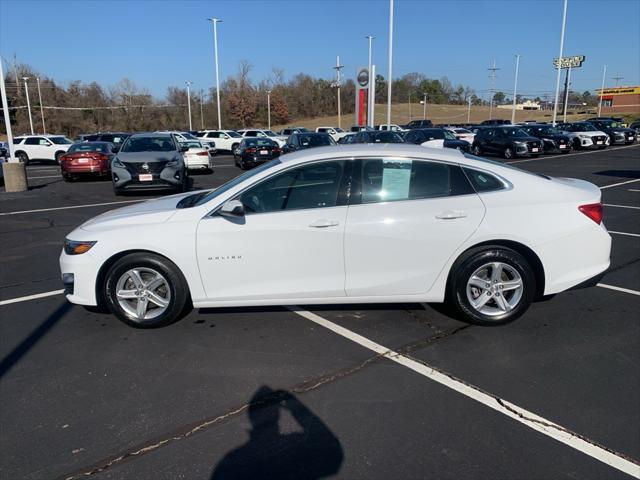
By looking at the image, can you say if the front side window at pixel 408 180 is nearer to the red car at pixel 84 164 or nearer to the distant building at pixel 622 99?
the red car at pixel 84 164

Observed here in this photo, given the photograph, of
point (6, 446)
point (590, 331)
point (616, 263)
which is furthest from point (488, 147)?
point (6, 446)

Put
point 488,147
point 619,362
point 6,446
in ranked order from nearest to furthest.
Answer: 1. point 6,446
2. point 619,362
3. point 488,147

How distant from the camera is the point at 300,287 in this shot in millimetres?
4238

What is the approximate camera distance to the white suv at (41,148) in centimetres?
2689

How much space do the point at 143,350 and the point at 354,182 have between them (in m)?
2.27

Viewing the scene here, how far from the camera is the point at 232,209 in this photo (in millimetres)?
4098

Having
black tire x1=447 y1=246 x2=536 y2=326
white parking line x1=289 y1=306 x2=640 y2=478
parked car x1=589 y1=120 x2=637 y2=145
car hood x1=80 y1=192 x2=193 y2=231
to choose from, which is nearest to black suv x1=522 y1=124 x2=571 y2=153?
parked car x1=589 y1=120 x2=637 y2=145

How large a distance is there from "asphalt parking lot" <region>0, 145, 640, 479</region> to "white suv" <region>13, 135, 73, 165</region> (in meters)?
24.9

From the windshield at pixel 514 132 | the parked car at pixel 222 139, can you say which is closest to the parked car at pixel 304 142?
the windshield at pixel 514 132

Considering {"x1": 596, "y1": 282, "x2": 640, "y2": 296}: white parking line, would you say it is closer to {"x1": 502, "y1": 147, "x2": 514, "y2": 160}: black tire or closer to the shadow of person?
the shadow of person

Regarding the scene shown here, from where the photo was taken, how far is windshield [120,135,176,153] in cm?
1385

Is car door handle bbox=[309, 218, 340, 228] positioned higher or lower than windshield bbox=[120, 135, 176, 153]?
lower

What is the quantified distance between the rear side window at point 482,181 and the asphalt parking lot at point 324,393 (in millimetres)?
1251

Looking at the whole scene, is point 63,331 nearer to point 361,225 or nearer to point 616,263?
point 361,225
